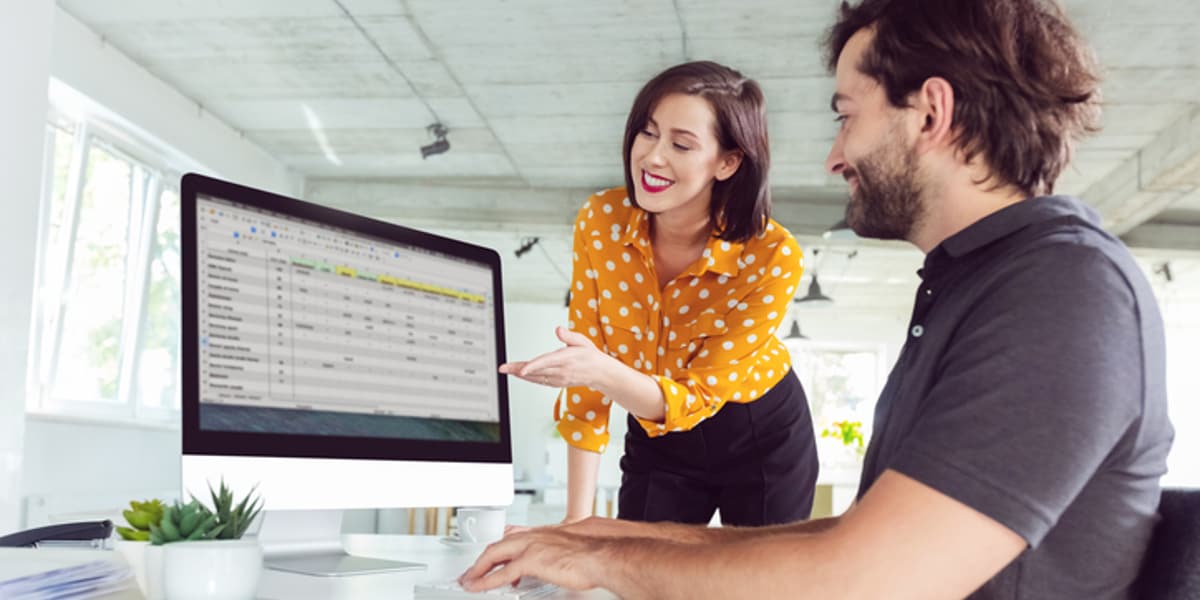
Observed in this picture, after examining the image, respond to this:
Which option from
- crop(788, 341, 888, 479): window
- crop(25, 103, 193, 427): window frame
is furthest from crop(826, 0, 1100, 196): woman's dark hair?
crop(788, 341, 888, 479): window

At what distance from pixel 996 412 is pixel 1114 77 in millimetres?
5846

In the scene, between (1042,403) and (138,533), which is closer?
(1042,403)

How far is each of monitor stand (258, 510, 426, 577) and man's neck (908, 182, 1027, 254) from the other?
28.6 inches

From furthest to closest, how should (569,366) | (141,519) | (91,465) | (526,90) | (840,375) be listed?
(840,375) < (526,90) < (91,465) < (569,366) < (141,519)

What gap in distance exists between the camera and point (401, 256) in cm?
146

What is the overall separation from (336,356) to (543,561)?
439mm

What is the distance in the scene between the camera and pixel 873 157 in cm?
124

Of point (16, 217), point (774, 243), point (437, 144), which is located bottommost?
point (774, 243)

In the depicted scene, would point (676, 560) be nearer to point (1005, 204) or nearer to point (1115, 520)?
point (1115, 520)

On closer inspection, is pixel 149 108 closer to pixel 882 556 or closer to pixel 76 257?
pixel 76 257

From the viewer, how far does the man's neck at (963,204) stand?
1.16m

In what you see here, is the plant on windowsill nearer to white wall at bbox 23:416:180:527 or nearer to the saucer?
white wall at bbox 23:416:180:527

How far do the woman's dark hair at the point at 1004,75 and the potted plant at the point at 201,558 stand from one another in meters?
0.82

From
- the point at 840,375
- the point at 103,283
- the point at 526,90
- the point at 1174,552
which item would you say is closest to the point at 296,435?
the point at 1174,552
